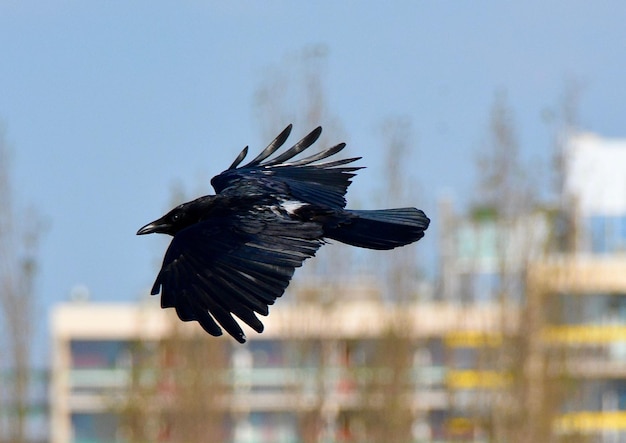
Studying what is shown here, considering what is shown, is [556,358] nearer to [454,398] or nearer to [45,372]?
[454,398]

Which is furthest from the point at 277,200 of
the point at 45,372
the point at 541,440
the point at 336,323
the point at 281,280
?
the point at 45,372

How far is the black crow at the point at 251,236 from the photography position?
9375 millimetres

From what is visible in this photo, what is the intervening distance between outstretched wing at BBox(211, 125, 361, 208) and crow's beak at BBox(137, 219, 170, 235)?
1.21 ft

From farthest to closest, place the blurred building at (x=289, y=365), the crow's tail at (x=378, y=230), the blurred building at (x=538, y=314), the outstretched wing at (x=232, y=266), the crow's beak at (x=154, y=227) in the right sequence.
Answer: the blurred building at (x=289, y=365)
the blurred building at (x=538, y=314)
the crow's tail at (x=378, y=230)
the crow's beak at (x=154, y=227)
the outstretched wing at (x=232, y=266)

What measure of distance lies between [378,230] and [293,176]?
2.83 ft

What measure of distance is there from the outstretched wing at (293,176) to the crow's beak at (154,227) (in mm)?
369

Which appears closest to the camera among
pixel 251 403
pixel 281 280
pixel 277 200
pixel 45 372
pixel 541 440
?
pixel 281 280

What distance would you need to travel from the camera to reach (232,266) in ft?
31.2

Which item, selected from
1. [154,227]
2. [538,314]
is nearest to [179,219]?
[154,227]

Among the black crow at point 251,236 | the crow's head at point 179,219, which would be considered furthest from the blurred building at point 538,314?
the crow's head at point 179,219

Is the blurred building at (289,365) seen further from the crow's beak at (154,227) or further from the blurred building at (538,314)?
the crow's beak at (154,227)

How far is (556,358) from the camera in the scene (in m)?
26.2

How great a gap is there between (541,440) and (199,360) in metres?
4.75

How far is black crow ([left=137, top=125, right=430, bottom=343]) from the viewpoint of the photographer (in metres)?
9.38
